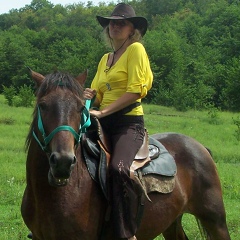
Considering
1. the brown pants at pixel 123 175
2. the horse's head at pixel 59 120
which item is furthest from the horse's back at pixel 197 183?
the horse's head at pixel 59 120

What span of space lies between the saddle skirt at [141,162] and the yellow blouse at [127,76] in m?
0.37

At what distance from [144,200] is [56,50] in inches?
2541

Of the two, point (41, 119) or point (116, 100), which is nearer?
point (41, 119)

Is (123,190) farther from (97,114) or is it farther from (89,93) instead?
(89,93)

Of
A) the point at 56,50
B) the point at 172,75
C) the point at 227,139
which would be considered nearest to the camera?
the point at 227,139

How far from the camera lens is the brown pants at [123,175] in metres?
4.44

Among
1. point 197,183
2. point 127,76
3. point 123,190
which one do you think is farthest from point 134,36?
point 197,183

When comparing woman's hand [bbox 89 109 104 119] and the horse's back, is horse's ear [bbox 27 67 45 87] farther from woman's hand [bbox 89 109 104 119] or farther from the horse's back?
the horse's back

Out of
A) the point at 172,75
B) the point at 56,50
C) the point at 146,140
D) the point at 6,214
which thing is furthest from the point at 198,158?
the point at 56,50

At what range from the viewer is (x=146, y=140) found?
502cm

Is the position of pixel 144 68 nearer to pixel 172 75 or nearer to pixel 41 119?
pixel 41 119

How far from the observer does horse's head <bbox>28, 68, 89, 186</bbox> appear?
369cm

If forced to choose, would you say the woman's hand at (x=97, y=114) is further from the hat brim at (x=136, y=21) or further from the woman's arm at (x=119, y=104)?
the hat brim at (x=136, y=21)

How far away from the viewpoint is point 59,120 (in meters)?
3.85
